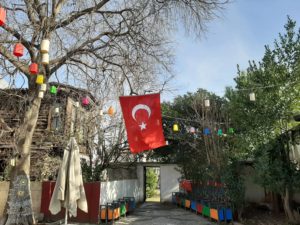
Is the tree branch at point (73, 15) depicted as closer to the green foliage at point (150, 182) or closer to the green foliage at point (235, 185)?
the green foliage at point (235, 185)

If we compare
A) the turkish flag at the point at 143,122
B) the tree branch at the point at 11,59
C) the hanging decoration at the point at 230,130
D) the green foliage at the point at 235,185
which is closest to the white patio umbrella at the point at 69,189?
the turkish flag at the point at 143,122

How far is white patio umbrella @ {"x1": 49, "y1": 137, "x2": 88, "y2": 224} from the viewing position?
22.1ft

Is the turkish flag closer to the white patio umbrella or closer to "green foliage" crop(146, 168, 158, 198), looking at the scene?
the white patio umbrella

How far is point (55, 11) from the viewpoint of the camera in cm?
843

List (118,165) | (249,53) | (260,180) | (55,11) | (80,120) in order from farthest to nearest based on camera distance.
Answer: (118,165), (80,120), (249,53), (260,180), (55,11)

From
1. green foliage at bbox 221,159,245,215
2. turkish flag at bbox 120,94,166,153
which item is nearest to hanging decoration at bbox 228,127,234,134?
green foliage at bbox 221,159,245,215

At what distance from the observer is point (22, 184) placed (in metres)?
8.49

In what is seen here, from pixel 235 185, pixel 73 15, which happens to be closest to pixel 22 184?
pixel 73 15

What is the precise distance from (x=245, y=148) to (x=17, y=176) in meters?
7.81

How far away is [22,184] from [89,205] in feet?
9.02

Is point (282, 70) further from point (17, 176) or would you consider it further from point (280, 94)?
point (17, 176)

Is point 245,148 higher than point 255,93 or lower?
lower

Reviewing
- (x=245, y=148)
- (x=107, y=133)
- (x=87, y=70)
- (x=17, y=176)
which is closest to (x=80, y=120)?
(x=107, y=133)

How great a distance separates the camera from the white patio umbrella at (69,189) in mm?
6730
